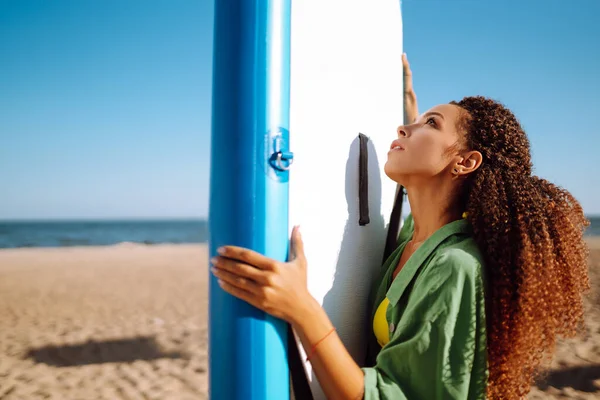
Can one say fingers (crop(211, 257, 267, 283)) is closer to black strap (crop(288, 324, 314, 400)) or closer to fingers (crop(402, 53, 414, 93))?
black strap (crop(288, 324, 314, 400))

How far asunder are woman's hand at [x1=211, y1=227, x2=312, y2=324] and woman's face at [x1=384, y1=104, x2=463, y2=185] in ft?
1.98

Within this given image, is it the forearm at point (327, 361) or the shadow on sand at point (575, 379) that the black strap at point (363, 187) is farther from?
the shadow on sand at point (575, 379)

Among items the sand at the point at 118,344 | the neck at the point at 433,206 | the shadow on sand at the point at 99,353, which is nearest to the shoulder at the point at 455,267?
the neck at the point at 433,206

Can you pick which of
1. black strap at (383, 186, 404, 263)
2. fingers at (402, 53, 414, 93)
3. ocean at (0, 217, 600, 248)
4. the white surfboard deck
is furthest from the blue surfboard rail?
ocean at (0, 217, 600, 248)

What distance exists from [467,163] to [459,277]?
45 cm

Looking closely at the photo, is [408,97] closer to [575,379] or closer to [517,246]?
[517,246]

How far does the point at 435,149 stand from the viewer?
139 centimetres

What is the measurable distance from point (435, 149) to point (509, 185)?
0.25 m

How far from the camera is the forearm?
41.2 inches

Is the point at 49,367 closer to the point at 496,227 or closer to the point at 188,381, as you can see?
the point at 188,381

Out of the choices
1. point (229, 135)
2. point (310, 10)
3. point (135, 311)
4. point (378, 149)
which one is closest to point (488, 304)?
point (378, 149)

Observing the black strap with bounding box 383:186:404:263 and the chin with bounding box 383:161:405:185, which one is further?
the black strap with bounding box 383:186:404:263

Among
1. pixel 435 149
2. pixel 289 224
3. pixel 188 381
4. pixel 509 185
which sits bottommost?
pixel 188 381

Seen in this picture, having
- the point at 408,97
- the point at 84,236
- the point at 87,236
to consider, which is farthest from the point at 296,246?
the point at 87,236
